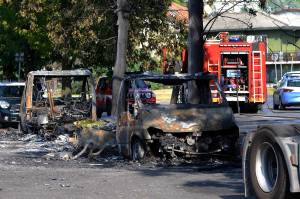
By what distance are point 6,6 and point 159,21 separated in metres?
8.98

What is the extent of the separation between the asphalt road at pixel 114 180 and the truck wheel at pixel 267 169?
923 millimetres

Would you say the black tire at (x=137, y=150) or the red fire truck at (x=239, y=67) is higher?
the red fire truck at (x=239, y=67)

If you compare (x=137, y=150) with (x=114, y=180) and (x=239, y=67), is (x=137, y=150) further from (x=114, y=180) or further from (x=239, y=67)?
(x=239, y=67)

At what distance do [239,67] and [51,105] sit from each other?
10711 mm

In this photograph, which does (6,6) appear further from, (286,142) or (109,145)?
(286,142)

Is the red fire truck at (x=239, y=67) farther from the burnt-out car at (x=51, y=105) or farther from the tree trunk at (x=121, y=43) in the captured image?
the burnt-out car at (x=51, y=105)

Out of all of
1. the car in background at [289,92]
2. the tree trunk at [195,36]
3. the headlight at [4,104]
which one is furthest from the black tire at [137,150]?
the car in background at [289,92]

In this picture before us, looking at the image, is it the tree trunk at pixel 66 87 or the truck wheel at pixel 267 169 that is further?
the tree trunk at pixel 66 87

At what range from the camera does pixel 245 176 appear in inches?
332

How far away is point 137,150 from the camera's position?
43.3 ft

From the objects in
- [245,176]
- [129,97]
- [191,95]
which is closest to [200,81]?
[191,95]

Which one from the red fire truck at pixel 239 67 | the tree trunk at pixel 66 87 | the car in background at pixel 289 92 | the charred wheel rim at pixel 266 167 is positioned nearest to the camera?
the charred wheel rim at pixel 266 167

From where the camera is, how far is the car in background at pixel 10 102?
78.3ft

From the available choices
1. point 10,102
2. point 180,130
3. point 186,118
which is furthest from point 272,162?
point 10,102
